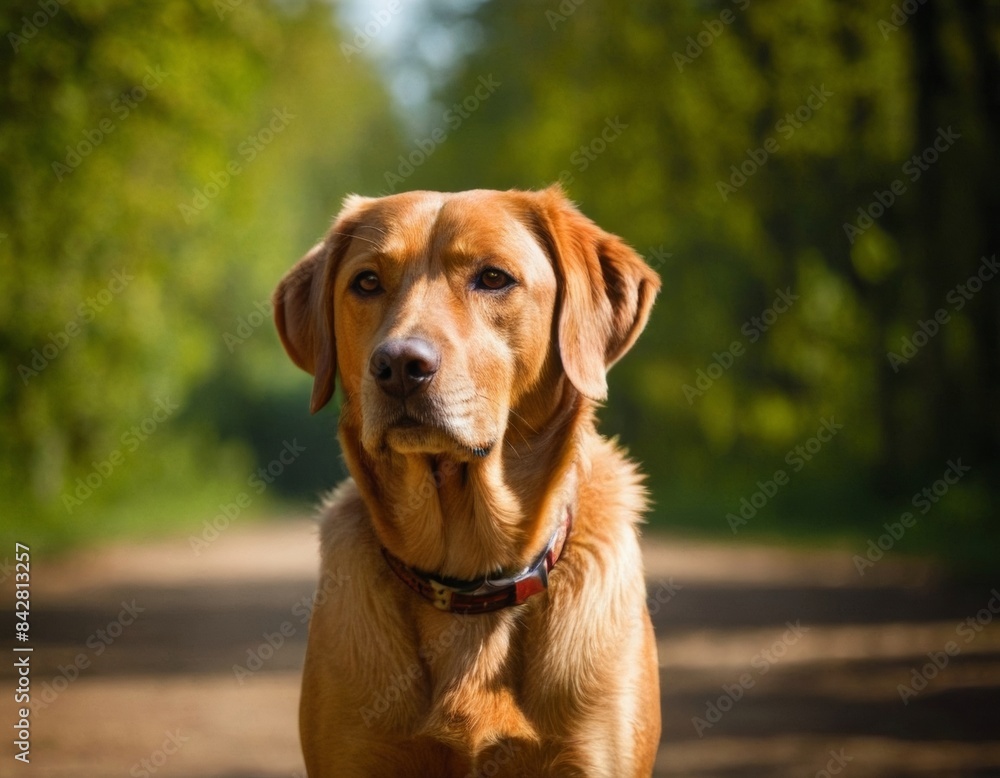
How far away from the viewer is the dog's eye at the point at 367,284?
161 inches

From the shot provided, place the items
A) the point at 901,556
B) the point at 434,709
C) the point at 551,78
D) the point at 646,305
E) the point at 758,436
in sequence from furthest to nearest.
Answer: the point at 551,78, the point at 758,436, the point at 901,556, the point at 646,305, the point at 434,709

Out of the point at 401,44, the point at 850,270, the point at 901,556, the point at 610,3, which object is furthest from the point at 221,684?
the point at 401,44

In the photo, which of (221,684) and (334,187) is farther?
(334,187)

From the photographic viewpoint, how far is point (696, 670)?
7941 millimetres

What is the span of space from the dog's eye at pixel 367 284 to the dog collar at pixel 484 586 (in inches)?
36.3

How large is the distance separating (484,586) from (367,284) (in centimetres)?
115

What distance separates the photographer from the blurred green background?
11.5 m

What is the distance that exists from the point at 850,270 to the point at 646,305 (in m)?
12.5

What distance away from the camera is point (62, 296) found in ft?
45.1

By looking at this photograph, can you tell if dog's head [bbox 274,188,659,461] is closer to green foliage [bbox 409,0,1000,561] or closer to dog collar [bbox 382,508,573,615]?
dog collar [bbox 382,508,573,615]

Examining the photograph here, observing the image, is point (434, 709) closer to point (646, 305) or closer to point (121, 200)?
point (646, 305)

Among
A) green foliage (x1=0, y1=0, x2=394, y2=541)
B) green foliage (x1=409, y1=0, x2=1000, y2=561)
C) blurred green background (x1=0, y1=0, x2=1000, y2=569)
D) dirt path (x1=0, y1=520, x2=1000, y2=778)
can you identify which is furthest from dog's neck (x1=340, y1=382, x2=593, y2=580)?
green foliage (x1=409, y1=0, x2=1000, y2=561)

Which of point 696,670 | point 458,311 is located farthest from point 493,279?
point 696,670

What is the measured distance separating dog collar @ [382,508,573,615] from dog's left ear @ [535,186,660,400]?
0.65m
